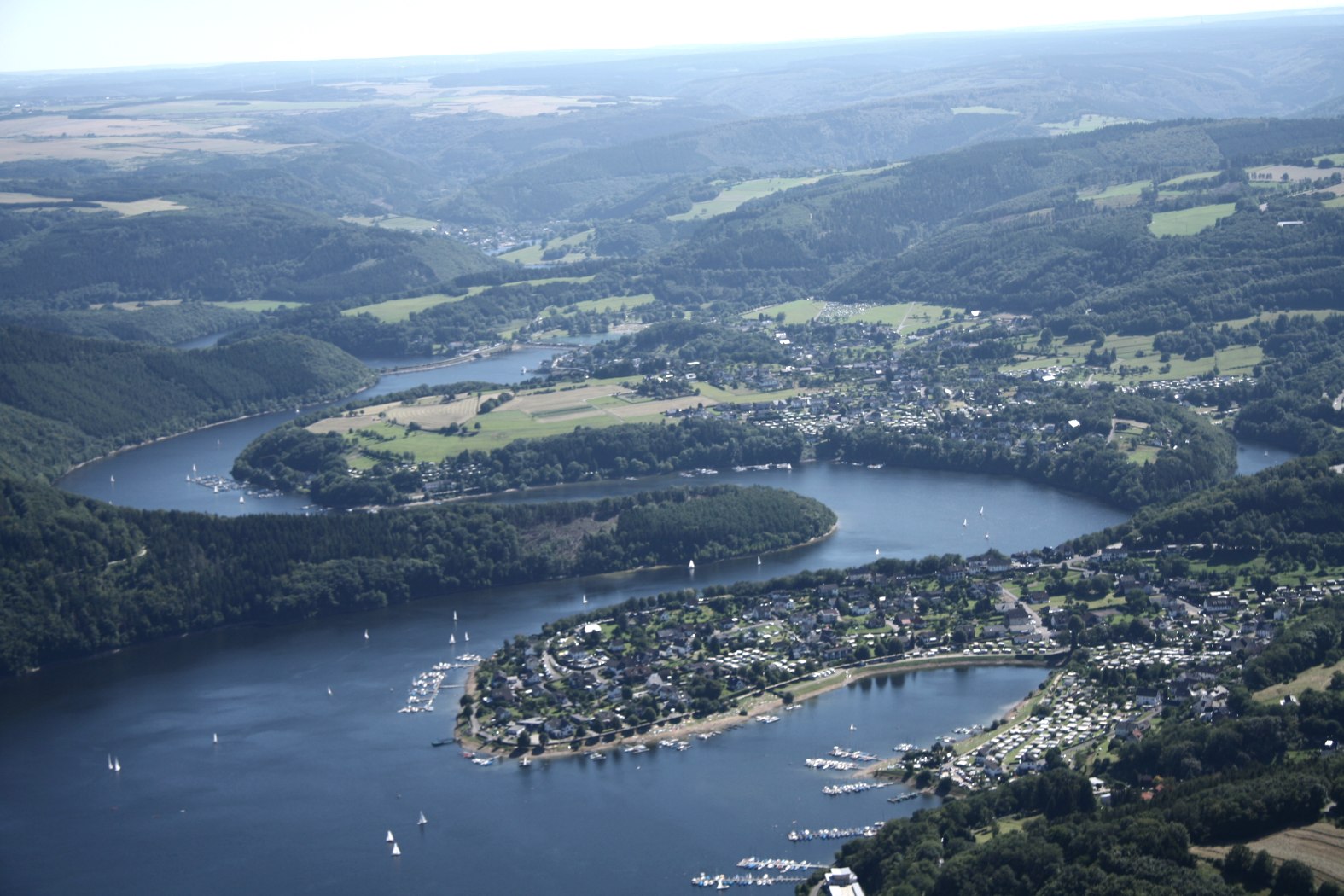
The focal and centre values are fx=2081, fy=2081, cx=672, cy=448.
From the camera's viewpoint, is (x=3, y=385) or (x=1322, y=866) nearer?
(x=1322, y=866)

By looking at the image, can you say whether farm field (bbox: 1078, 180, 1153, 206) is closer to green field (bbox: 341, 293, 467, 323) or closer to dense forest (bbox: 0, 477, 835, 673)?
green field (bbox: 341, 293, 467, 323)

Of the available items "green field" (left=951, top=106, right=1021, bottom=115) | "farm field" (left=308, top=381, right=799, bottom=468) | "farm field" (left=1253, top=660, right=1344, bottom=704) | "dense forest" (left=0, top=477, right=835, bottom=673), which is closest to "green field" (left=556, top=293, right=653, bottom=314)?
"farm field" (left=308, top=381, right=799, bottom=468)

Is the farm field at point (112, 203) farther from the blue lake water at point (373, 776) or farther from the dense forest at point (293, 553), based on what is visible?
the blue lake water at point (373, 776)

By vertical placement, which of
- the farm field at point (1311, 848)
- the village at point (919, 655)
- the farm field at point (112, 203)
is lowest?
the village at point (919, 655)

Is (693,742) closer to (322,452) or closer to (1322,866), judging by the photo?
(1322,866)

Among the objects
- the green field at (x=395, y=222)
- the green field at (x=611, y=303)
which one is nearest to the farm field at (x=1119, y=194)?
the green field at (x=611, y=303)

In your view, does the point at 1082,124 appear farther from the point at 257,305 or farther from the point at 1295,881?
the point at 1295,881

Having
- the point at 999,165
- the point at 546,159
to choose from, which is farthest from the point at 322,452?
the point at 546,159
